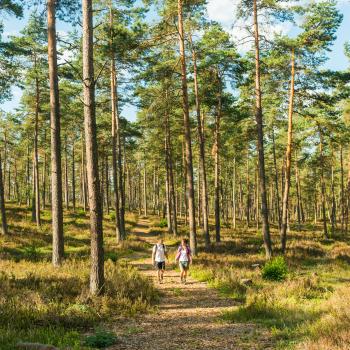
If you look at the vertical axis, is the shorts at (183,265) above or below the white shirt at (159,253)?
below

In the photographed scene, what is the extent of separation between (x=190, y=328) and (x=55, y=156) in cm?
816

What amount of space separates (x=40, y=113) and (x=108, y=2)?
44.1 ft

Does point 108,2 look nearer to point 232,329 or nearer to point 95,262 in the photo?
point 95,262

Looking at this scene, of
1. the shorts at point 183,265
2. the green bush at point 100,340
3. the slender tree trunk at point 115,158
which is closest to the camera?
the green bush at point 100,340

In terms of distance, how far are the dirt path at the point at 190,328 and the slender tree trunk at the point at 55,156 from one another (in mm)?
4648

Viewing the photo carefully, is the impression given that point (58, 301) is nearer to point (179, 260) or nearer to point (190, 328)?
point (190, 328)

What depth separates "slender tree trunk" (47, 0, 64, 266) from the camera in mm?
13156

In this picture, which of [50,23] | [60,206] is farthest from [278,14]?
[60,206]

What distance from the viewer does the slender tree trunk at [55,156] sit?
13.2m

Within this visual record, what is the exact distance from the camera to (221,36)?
20844 mm

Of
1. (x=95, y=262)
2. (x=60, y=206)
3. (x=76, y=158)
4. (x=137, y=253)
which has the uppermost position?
(x=76, y=158)

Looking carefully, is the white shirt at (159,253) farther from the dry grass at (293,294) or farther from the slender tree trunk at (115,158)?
the slender tree trunk at (115,158)

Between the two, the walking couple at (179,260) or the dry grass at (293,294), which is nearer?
the dry grass at (293,294)

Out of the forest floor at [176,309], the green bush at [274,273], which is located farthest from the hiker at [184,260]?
the green bush at [274,273]
